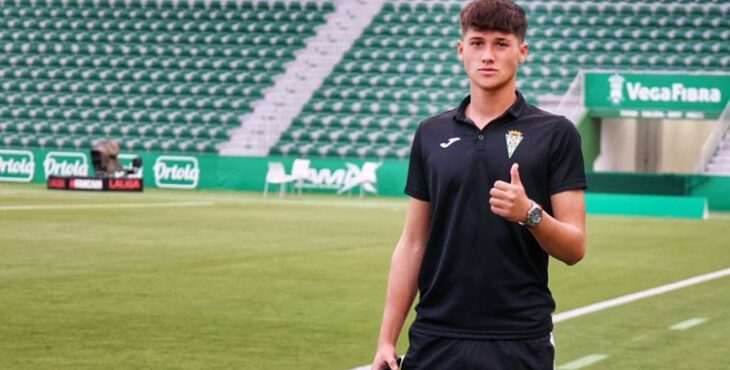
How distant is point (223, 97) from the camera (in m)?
47.6

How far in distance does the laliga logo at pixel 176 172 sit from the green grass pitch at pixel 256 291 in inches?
547

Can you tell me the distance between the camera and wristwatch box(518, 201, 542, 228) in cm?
429

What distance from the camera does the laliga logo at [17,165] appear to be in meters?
44.6

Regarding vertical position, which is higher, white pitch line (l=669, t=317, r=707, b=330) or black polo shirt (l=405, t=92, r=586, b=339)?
black polo shirt (l=405, t=92, r=586, b=339)

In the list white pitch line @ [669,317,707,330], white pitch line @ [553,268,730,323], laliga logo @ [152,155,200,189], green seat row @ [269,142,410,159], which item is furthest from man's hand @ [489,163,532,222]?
laliga logo @ [152,155,200,189]

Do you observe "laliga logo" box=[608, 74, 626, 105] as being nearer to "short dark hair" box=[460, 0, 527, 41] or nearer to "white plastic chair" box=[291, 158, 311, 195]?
"white plastic chair" box=[291, 158, 311, 195]

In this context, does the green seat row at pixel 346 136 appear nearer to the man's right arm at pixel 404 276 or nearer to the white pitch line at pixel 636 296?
the white pitch line at pixel 636 296

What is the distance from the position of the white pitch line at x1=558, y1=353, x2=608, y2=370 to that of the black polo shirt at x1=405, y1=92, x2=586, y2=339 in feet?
19.6

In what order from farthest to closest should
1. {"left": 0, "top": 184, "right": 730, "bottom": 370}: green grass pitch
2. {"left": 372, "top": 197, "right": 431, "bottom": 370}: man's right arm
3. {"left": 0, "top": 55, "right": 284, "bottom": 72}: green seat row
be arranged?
1. {"left": 0, "top": 55, "right": 284, "bottom": 72}: green seat row
2. {"left": 0, "top": 184, "right": 730, "bottom": 370}: green grass pitch
3. {"left": 372, "top": 197, "right": 431, "bottom": 370}: man's right arm

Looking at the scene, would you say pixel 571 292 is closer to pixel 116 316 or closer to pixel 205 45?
pixel 116 316

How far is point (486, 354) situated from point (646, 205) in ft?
98.0

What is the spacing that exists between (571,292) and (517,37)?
38.4ft

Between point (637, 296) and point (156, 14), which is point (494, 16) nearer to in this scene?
point (637, 296)

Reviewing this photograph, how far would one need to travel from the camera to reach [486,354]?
4.68 meters
